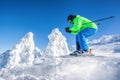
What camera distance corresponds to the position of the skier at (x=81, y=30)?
49.1 ft

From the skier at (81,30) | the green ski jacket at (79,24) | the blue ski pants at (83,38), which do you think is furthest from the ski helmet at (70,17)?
the blue ski pants at (83,38)

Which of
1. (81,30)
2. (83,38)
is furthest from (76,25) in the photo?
(83,38)

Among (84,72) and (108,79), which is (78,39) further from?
(108,79)

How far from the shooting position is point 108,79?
578 inches

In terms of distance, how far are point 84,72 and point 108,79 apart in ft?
5.41

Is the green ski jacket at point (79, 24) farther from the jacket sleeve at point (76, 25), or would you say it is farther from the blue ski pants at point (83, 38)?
the blue ski pants at point (83, 38)

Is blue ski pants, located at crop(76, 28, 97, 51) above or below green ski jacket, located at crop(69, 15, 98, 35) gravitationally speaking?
below

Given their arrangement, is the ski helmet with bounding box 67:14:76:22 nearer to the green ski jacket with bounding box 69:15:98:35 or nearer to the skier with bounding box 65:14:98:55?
the skier with bounding box 65:14:98:55

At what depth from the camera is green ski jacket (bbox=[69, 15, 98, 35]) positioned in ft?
48.8

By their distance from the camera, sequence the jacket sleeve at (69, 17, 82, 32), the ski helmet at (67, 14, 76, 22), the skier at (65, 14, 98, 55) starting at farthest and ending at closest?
the ski helmet at (67, 14, 76, 22) < the skier at (65, 14, 98, 55) < the jacket sleeve at (69, 17, 82, 32)

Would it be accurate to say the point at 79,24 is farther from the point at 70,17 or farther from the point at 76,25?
the point at 70,17

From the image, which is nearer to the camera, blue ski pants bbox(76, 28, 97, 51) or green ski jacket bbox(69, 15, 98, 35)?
green ski jacket bbox(69, 15, 98, 35)

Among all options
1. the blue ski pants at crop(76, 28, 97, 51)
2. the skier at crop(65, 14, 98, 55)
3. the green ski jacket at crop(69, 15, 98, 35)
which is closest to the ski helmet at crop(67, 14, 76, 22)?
the skier at crop(65, 14, 98, 55)

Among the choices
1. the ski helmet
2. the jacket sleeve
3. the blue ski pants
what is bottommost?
the blue ski pants
